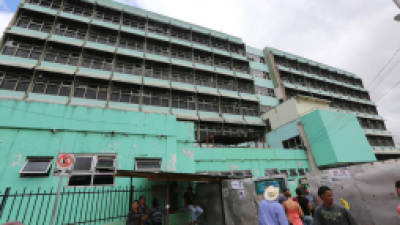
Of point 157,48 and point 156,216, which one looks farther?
point 157,48

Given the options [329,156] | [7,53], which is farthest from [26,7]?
[329,156]

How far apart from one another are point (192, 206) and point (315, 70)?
40027 mm

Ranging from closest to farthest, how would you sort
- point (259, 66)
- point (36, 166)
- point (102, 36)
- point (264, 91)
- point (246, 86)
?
point (36, 166) < point (102, 36) < point (246, 86) < point (264, 91) < point (259, 66)

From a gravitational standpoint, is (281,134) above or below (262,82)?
below

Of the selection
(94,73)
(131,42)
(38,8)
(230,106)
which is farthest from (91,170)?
(38,8)

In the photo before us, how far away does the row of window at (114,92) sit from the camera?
51.4 ft

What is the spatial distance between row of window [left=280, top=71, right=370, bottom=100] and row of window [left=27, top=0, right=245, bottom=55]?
31.7 ft

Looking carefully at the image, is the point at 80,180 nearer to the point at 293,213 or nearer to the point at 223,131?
the point at 293,213

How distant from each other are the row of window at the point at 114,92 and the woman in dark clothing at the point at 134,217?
1438 cm

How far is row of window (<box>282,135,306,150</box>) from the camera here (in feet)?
67.5

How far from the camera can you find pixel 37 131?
7500 mm

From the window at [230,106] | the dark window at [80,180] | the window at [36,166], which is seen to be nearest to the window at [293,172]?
the window at [230,106]

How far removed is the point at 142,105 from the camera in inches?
741

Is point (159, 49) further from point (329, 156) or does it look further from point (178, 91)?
point (329, 156)
